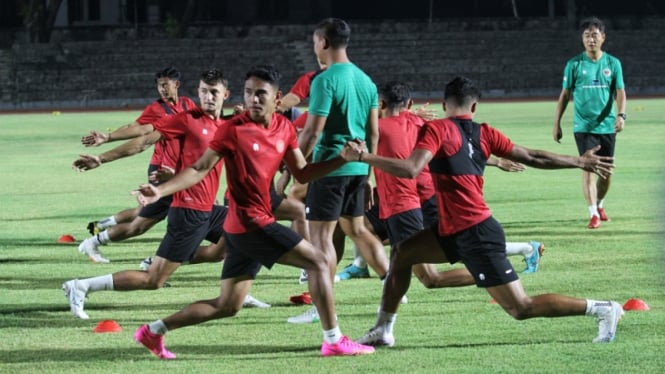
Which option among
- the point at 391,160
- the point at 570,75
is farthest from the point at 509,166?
the point at 570,75

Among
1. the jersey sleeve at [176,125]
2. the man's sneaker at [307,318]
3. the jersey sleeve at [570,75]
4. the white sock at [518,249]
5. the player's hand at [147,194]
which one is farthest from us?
the jersey sleeve at [570,75]

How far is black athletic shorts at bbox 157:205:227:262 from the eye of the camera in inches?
342

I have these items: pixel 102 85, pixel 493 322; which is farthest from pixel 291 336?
pixel 102 85

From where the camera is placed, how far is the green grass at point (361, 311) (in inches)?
281

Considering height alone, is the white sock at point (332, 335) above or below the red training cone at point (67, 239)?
above

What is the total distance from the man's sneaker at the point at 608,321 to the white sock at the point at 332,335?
1435mm

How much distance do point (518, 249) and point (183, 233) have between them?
2.84 meters

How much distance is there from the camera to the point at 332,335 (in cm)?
728

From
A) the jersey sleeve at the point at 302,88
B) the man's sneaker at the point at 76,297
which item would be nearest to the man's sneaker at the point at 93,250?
the jersey sleeve at the point at 302,88

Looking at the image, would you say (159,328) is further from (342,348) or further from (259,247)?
(342,348)

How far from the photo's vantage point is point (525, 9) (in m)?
62.2

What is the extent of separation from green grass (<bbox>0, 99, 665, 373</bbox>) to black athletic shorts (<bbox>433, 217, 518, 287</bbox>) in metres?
0.45

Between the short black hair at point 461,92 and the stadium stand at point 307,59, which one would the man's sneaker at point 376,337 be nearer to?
the short black hair at point 461,92

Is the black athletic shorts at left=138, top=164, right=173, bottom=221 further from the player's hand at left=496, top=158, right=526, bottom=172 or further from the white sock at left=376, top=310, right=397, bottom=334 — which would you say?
the white sock at left=376, top=310, right=397, bottom=334
